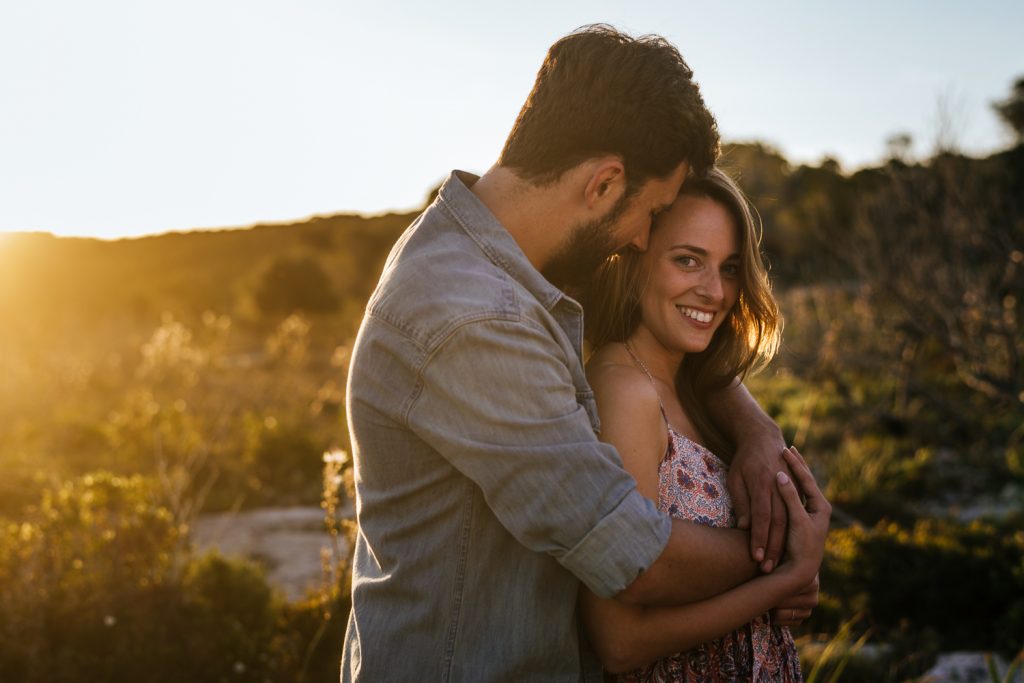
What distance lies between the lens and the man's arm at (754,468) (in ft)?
6.47

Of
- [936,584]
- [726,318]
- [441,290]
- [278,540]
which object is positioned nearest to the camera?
[441,290]

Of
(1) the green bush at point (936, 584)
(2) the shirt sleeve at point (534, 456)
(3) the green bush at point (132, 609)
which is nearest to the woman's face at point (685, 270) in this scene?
(2) the shirt sleeve at point (534, 456)

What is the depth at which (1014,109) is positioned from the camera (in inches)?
1183

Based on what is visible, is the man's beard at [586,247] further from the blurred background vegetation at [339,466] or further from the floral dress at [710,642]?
the blurred background vegetation at [339,466]

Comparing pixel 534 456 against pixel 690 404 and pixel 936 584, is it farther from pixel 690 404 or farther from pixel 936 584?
pixel 936 584

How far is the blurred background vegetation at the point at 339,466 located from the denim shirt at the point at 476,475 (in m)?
1.18

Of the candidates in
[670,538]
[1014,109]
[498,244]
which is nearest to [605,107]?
[498,244]

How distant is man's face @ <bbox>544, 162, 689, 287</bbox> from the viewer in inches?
80.0

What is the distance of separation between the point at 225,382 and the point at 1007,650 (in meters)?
9.91

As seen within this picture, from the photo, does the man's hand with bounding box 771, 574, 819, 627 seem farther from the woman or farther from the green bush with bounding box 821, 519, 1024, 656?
the green bush with bounding box 821, 519, 1024, 656

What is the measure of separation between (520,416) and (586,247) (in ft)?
2.22

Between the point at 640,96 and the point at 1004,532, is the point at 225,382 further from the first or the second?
the point at 640,96

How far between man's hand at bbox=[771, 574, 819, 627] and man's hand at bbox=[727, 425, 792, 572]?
0.58ft

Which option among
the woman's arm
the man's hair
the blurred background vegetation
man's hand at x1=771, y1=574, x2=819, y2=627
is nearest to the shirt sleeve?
the woman's arm
